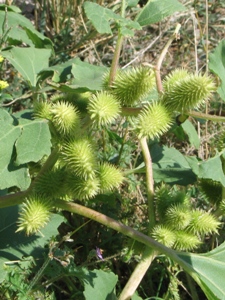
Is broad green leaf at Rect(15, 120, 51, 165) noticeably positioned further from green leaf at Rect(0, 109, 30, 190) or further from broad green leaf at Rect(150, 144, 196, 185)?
broad green leaf at Rect(150, 144, 196, 185)

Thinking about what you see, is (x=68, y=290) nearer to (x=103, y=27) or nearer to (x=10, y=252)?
(x=10, y=252)

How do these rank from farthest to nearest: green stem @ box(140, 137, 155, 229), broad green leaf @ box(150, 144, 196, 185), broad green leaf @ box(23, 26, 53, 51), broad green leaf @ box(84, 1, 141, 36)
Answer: broad green leaf @ box(23, 26, 53, 51) < broad green leaf @ box(150, 144, 196, 185) < green stem @ box(140, 137, 155, 229) < broad green leaf @ box(84, 1, 141, 36)

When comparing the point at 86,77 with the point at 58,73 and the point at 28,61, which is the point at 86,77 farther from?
the point at 28,61

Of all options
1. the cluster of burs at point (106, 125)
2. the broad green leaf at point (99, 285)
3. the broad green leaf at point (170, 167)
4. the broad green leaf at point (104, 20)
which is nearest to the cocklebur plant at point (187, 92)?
the cluster of burs at point (106, 125)

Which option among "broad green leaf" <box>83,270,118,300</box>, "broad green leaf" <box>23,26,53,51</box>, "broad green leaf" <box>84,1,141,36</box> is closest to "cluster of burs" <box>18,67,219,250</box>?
"broad green leaf" <box>84,1,141,36</box>

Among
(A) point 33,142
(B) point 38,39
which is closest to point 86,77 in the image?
(A) point 33,142

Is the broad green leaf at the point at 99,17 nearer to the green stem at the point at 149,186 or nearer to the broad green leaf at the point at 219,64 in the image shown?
the broad green leaf at the point at 219,64

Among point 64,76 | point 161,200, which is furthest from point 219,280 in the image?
point 64,76
